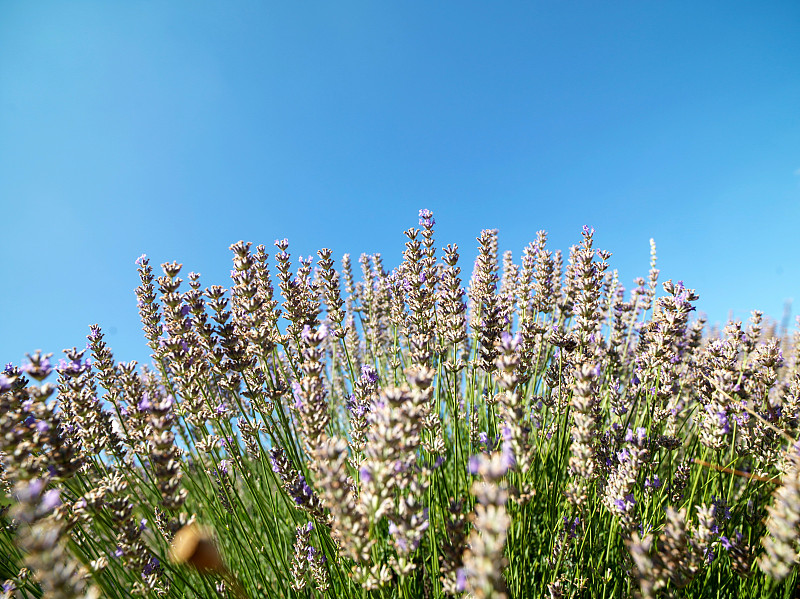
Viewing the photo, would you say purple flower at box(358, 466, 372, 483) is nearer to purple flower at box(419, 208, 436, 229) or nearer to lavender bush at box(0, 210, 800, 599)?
lavender bush at box(0, 210, 800, 599)

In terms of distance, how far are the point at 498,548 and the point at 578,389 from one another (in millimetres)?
869

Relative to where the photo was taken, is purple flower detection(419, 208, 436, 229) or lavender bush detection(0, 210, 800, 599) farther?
purple flower detection(419, 208, 436, 229)

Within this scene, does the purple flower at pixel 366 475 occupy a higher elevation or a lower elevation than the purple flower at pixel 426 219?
lower

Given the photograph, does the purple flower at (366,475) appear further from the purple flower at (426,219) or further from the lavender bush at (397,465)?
the purple flower at (426,219)

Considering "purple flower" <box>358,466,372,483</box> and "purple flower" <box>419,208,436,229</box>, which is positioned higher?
"purple flower" <box>419,208,436,229</box>

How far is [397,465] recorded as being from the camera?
1.28m

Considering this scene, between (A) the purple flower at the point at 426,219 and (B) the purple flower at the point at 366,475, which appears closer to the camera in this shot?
(B) the purple flower at the point at 366,475

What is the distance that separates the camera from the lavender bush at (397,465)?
129cm

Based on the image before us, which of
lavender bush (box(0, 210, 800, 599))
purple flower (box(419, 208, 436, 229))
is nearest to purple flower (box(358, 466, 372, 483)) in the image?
lavender bush (box(0, 210, 800, 599))

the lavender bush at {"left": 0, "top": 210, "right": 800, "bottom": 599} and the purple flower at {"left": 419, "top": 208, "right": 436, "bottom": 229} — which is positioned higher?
the purple flower at {"left": 419, "top": 208, "right": 436, "bottom": 229}

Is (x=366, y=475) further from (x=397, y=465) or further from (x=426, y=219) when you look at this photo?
(x=426, y=219)

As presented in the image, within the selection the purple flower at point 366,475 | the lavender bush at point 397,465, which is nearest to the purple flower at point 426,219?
the lavender bush at point 397,465

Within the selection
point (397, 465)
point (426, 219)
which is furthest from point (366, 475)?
point (426, 219)

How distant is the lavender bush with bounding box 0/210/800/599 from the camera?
1293mm
